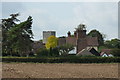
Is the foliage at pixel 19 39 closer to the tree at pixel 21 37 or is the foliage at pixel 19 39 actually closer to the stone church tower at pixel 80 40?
the tree at pixel 21 37

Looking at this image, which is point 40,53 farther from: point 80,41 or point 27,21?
point 80,41

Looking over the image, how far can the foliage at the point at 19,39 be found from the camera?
59.9 meters

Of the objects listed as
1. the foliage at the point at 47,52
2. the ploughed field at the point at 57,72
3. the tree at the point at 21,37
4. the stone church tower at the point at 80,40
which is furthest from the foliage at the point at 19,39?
the ploughed field at the point at 57,72

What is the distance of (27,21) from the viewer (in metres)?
65.0

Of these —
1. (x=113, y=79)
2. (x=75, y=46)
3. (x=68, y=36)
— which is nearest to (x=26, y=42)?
(x=75, y=46)

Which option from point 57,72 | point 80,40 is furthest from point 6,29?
point 57,72

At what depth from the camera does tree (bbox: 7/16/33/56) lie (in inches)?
2347

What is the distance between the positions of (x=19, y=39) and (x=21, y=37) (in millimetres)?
632

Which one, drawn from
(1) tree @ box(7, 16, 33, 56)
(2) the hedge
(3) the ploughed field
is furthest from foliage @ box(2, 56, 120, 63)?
(3) the ploughed field

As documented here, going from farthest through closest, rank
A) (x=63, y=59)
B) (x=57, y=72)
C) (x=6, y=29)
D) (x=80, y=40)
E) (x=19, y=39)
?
(x=80, y=40)
(x=6, y=29)
(x=19, y=39)
(x=63, y=59)
(x=57, y=72)

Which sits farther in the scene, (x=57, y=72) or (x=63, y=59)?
(x=63, y=59)

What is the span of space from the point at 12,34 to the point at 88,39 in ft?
118

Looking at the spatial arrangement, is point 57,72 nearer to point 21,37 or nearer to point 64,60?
point 64,60

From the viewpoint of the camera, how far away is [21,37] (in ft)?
199
